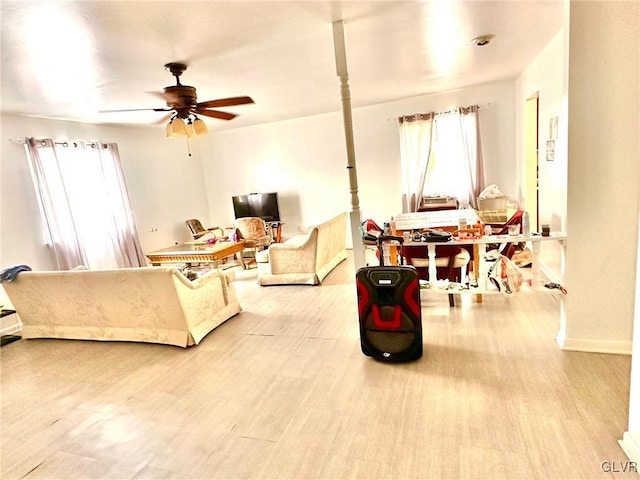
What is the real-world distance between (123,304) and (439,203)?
457cm

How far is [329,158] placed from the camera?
266 inches

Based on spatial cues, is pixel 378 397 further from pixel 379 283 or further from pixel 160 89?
pixel 160 89

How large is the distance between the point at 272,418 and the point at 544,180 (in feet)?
12.9

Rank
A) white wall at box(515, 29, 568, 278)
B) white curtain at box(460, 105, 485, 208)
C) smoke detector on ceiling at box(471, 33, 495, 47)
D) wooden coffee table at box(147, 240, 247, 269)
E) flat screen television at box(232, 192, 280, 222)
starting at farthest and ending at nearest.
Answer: flat screen television at box(232, 192, 280, 222) < white curtain at box(460, 105, 485, 208) < wooden coffee table at box(147, 240, 247, 269) < white wall at box(515, 29, 568, 278) < smoke detector on ceiling at box(471, 33, 495, 47)

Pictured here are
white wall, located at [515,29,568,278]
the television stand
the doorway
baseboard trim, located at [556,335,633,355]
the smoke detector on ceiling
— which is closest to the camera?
baseboard trim, located at [556,335,633,355]

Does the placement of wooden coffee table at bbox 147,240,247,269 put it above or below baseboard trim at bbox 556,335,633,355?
above

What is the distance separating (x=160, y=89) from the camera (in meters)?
4.07

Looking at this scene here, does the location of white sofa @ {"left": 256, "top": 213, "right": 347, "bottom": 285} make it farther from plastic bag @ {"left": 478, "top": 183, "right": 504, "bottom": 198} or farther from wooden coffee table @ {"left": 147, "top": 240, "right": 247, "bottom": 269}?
plastic bag @ {"left": 478, "top": 183, "right": 504, "bottom": 198}

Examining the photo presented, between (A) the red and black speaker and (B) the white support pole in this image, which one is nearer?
(A) the red and black speaker

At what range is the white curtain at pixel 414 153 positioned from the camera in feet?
19.6

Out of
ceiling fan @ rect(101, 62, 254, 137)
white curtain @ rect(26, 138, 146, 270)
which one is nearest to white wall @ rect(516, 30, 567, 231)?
ceiling fan @ rect(101, 62, 254, 137)

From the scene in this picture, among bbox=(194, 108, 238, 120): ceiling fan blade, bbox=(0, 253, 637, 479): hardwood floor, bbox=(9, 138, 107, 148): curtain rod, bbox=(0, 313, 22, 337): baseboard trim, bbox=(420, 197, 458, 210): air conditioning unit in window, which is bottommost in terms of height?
bbox=(0, 253, 637, 479): hardwood floor

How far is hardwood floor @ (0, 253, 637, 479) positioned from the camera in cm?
176

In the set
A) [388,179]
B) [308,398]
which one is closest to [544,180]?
[388,179]
